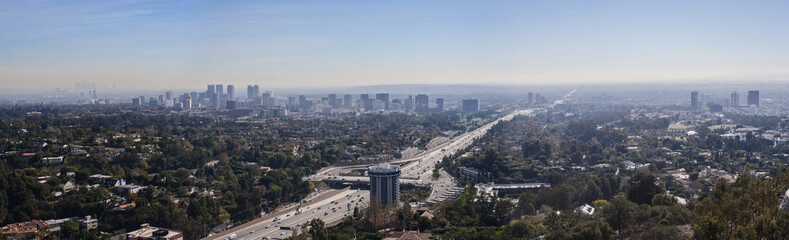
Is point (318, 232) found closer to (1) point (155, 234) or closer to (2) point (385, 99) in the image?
(1) point (155, 234)

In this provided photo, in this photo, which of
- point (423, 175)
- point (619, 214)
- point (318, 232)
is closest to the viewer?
point (619, 214)

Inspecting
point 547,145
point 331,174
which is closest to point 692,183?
point 547,145

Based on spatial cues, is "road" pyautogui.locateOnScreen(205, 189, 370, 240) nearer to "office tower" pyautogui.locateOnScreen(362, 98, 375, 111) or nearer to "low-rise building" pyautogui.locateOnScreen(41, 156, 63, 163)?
"low-rise building" pyautogui.locateOnScreen(41, 156, 63, 163)

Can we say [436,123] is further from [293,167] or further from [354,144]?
[293,167]

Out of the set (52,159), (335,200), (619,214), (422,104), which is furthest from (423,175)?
(422,104)

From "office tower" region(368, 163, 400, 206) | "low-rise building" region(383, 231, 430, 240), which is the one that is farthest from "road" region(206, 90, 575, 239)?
"low-rise building" region(383, 231, 430, 240)

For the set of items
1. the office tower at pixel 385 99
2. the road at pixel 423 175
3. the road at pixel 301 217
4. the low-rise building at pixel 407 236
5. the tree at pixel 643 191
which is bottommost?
the road at pixel 301 217

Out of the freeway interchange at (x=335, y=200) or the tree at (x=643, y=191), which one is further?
the freeway interchange at (x=335, y=200)

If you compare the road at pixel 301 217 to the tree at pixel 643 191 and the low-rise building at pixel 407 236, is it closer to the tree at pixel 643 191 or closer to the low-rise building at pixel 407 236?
the low-rise building at pixel 407 236

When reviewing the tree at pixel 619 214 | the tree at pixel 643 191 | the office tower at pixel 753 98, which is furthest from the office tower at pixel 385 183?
the office tower at pixel 753 98

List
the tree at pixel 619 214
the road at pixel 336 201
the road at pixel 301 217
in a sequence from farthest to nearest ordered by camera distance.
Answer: the road at pixel 336 201 < the road at pixel 301 217 < the tree at pixel 619 214
